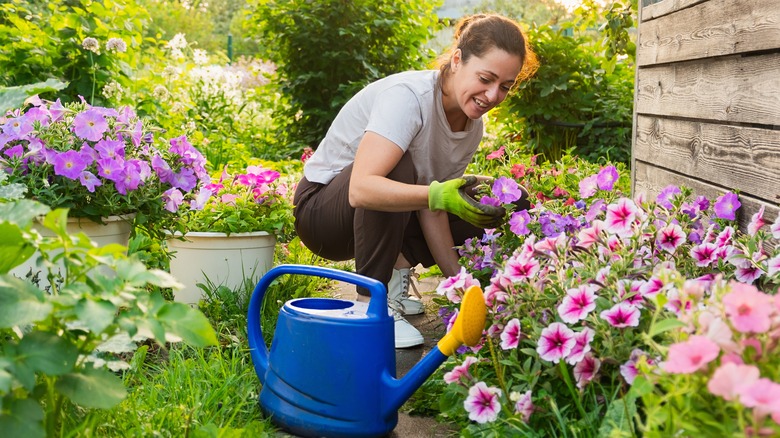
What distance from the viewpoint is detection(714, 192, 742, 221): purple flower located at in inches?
72.0

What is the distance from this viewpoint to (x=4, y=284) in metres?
1.08

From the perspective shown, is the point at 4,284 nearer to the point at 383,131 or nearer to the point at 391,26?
the point at 383,131

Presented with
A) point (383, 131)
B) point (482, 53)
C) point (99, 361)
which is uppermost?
point (482, 53)

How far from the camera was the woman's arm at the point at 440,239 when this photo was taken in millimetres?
2586

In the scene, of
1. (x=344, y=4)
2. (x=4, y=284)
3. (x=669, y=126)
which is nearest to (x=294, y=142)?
(x=344, y=4)

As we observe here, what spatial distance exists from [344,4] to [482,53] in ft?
10.7

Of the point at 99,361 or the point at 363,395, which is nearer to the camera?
the point at 99,361

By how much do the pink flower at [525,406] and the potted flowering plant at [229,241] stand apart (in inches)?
51.3

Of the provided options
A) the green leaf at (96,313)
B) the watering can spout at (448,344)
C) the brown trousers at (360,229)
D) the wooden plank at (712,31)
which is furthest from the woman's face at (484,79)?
the green leaf at (96,313)

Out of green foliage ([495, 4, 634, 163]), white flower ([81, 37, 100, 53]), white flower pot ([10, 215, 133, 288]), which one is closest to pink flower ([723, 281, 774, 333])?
white flower pot ([10, 215, 133, 288])

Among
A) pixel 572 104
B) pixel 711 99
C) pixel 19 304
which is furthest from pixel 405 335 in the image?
pixel 572 104

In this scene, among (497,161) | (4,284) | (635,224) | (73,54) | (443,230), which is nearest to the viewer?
(4,284)

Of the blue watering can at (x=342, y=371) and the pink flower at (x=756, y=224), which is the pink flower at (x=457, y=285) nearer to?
the blue watering can at (x=342, y=371)

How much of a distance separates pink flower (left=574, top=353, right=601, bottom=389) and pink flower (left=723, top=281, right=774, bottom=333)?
1.78 feet
